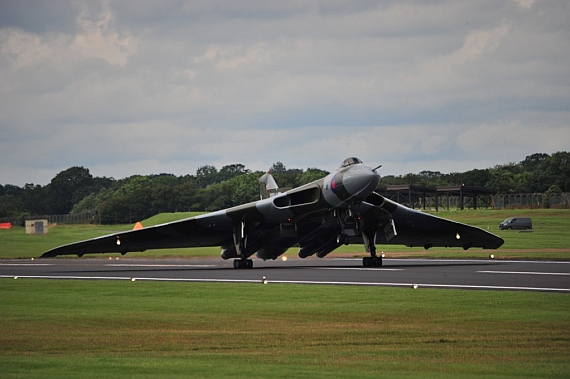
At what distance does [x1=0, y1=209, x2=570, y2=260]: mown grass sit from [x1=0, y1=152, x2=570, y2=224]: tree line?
19.2ft

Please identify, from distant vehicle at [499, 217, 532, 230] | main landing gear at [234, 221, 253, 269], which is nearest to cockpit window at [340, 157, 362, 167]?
main landing gear at [234, 221, 253, 269]

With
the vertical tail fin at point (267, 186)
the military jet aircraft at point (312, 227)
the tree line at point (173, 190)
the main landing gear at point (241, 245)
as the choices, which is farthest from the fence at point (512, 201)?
the main landing gear at point (241, 245)

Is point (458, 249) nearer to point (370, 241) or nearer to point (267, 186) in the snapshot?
point (267, 186)

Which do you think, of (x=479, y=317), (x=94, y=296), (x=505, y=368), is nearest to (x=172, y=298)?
(x=94, y=296)

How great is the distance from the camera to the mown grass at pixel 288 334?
1084 cm

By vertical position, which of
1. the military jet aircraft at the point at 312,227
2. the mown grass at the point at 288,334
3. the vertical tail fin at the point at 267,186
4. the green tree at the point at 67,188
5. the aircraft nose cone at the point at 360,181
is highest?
the green tree at the point at 67,188

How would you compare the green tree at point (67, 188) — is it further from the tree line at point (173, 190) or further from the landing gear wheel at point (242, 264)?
the landing gear wheel at point (242, 264)

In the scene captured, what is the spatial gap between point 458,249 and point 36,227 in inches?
1276

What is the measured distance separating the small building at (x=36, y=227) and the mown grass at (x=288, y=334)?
43875mm

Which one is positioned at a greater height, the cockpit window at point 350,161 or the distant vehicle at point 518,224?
the cockpit window at point 350,161

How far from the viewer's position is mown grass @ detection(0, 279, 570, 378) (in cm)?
1084

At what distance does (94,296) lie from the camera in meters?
21.0

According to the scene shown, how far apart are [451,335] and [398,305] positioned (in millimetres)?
4151

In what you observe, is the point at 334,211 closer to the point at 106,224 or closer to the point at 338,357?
the point at 338,357
